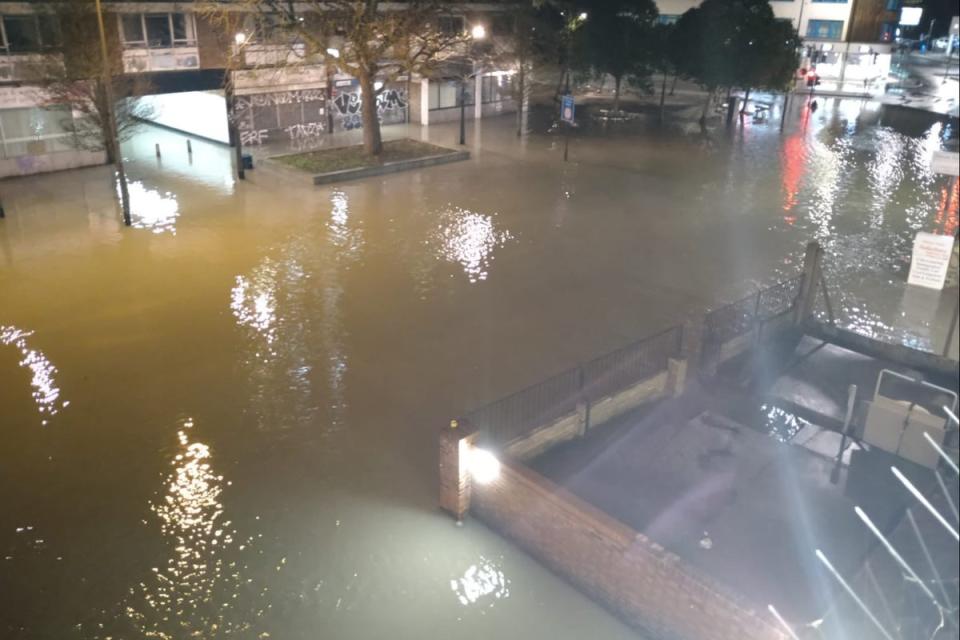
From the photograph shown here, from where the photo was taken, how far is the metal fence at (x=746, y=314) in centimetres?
1205

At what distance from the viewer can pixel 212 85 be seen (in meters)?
28.7

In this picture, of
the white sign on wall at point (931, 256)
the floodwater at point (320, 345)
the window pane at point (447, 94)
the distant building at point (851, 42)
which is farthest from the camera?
the distant building at point (851, 42)

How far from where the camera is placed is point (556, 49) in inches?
1416

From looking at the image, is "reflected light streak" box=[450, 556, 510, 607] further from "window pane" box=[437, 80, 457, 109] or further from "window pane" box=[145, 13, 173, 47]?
"window pane" box=[437, 80, 457, 109]

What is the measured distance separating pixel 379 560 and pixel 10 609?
148 inches

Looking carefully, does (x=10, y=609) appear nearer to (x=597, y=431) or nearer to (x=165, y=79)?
(x=597, y=431)

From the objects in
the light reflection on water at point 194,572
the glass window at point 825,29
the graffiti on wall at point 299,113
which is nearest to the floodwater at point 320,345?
the light reflection on water at point 194,572

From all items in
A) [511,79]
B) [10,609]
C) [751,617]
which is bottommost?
[10,609]

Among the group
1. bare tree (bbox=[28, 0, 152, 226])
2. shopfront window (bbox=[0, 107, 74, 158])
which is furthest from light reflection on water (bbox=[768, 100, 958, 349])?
shopfront window (bbox=[0, 107, 74, 158])

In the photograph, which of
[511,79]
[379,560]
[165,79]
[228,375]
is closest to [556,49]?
[511,79]

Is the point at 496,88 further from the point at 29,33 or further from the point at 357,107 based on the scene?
the point at 29,33

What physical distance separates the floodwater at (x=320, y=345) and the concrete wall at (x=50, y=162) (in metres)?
0.71

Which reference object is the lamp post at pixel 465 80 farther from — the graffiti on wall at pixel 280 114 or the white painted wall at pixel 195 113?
the white painted wall at pixel 195 113

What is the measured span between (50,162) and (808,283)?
2312 centimetres
